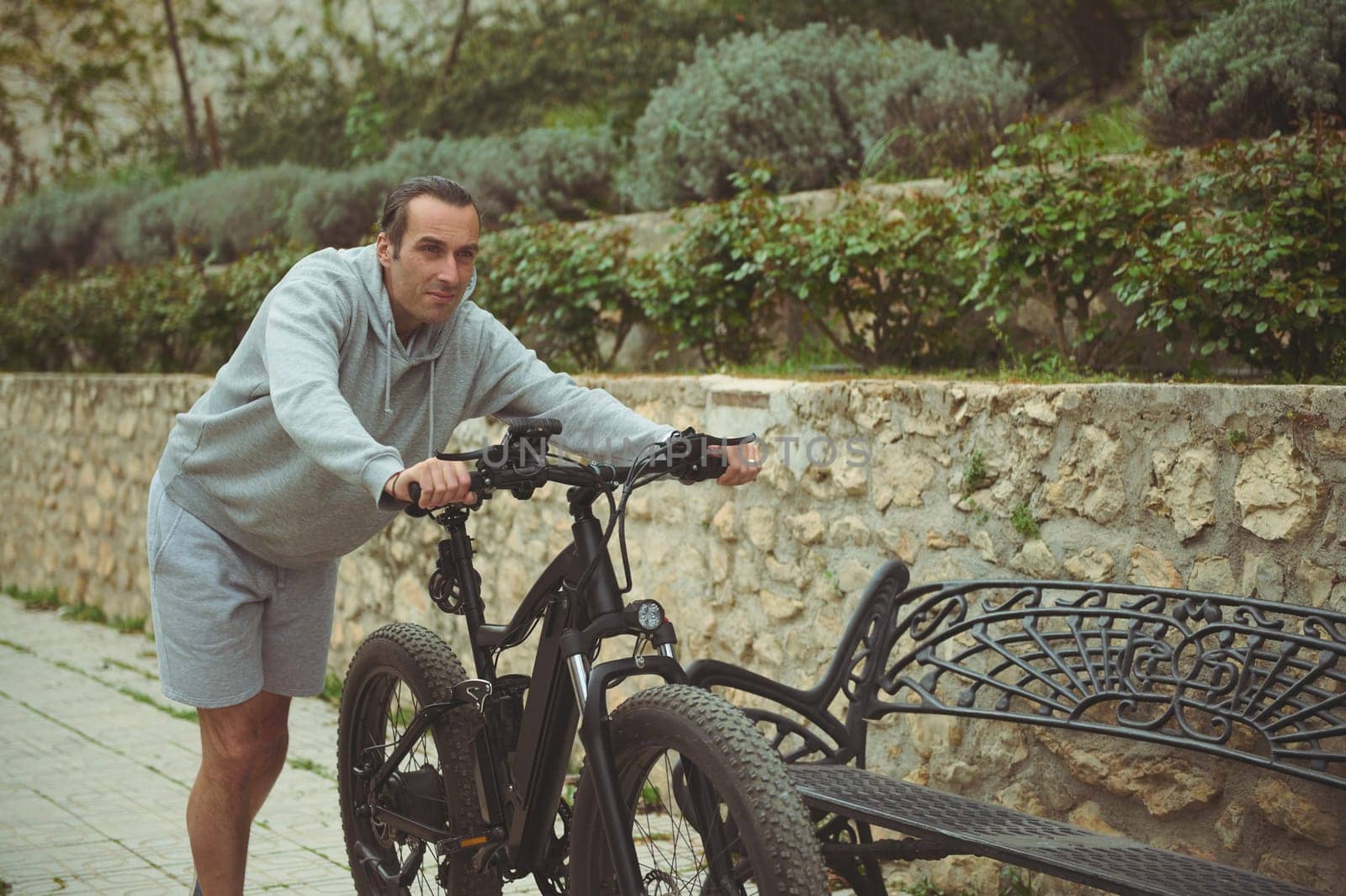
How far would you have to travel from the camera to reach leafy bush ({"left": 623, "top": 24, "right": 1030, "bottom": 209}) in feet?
21.8

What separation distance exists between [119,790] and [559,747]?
3184mm

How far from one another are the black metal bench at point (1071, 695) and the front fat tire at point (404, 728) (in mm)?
597

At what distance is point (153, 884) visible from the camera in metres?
4.22

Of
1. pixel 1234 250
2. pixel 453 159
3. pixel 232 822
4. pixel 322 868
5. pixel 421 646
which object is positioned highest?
pixel 453 159

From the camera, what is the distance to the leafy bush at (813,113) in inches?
262

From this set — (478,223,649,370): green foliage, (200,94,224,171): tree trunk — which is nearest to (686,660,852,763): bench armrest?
(478,223,649,370): green foliage

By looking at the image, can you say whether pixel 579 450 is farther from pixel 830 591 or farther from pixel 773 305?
pixel 773 305

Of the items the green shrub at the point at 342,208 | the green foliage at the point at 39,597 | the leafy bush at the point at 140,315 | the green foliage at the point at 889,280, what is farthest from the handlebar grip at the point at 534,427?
the green foliage at the point at 39,597

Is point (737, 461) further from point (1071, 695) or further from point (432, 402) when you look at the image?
A: point (1071, 695)

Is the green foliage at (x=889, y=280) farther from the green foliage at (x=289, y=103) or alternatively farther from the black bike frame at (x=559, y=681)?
the green foliage at (x=289, y=103)

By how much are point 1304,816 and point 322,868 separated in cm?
296

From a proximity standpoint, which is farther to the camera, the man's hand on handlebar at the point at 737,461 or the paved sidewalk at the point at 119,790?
the paved sidewalk at the point at 119,790

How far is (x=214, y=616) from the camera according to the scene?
3170 mm

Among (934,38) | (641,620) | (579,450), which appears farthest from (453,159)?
(641,620)
